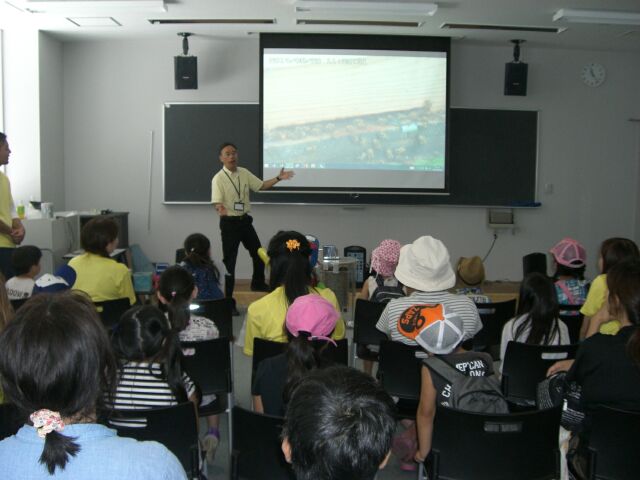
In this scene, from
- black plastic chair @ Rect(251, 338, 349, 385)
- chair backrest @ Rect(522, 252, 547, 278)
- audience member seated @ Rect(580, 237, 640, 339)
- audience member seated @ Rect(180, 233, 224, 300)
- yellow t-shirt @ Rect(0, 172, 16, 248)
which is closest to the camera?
black plastic chair @ Rect(251, 338, 349, 385)

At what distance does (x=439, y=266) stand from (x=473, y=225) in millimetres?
5526

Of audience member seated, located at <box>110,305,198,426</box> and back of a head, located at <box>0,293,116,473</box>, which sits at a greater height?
back of a head, located at <box>0,293,116,473</box>

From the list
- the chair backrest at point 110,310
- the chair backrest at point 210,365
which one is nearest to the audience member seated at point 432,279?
the chair backrest at point 210,365

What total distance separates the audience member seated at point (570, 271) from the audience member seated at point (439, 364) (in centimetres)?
166

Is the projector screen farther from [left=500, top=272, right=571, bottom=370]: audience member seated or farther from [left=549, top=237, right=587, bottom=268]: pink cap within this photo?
[left=500, top=272, right=571, bottom=370]: audience member seated

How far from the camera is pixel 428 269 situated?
2.88m

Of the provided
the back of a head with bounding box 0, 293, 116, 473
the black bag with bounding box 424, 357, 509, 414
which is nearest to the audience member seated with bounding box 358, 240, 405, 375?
the black bag with bounding box 424, 357, 509, 414

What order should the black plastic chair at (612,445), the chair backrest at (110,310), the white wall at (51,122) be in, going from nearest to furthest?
the black plastic chair at (612,445) → the chair backrest at (110,310) → the white wall at (51,122)

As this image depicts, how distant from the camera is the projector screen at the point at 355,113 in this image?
760 cm

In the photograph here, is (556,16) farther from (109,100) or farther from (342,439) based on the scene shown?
(342,439)

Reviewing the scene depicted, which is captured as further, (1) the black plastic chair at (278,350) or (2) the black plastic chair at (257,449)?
(1) the black plastic chair at (278,350)

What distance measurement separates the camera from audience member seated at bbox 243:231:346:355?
10.6ft

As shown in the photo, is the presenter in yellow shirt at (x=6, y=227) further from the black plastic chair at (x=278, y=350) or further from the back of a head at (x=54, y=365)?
the back of a head at (x=54, y=365)

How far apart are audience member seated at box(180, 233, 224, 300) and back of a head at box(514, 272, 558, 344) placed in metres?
2.21
